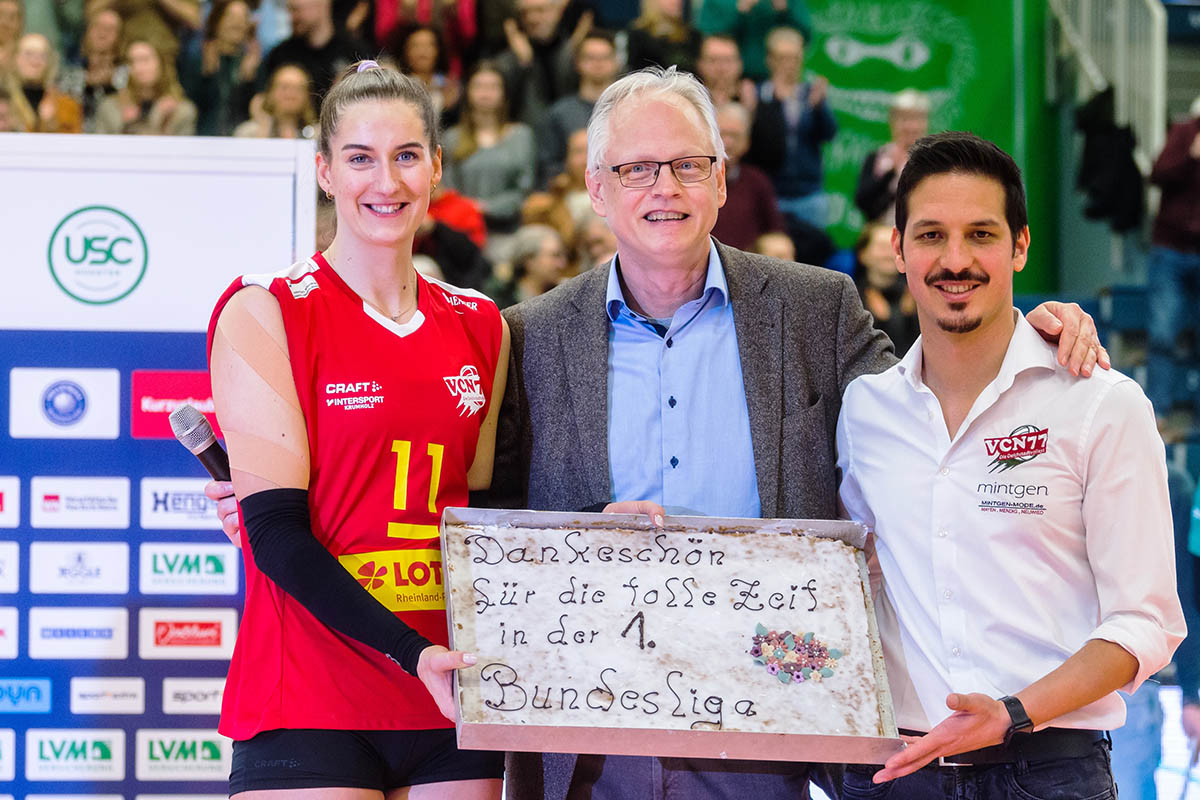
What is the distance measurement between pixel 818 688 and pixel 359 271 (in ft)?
3.61

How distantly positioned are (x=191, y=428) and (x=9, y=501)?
1.07 m

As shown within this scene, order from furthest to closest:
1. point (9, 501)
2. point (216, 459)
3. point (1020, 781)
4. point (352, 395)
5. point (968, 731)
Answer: point (9, 501), point (216, 459), point (352, 395), point (1020, 781), point (968, 731)

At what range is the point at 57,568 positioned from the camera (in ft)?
10.3

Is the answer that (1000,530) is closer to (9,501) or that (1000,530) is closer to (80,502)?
(80,502)

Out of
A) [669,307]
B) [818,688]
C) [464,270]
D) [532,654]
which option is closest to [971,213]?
[669,307]

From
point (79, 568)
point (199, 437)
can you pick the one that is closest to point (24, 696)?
point (79, 568)

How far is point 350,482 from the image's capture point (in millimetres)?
2289

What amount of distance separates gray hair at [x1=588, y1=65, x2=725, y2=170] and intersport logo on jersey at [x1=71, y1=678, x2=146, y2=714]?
5.61 ft

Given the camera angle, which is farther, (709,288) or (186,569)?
(186,569)

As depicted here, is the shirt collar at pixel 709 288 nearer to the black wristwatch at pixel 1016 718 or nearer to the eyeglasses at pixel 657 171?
the eyeglasses at pixel 657 171

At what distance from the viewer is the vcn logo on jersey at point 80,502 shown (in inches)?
123

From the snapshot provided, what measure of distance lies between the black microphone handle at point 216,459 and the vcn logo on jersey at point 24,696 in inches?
43.5

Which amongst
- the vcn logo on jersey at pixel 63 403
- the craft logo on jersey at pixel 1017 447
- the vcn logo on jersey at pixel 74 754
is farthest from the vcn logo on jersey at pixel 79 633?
the craft logo on jersey at pixel 1017 447

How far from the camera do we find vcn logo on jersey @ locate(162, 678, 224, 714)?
3186 millimetres
